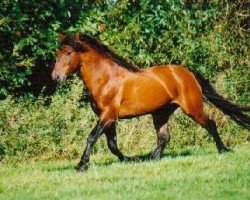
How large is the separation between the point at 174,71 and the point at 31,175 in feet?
10.9

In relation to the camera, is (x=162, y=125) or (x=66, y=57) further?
(x=162, y=125)

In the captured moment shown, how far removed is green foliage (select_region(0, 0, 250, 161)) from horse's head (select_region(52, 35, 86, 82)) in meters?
3.33

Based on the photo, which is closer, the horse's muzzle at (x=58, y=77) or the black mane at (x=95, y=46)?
the horse's muzzle at (x=58, y=77)

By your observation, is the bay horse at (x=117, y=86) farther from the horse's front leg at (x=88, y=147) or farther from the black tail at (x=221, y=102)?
the black tail at (x=221, y=102)

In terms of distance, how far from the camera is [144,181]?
695 cm

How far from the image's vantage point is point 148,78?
9352mm

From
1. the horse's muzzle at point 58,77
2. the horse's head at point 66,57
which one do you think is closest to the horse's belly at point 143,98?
the horse's head at point 66,57

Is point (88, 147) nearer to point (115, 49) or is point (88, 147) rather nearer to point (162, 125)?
point (162, 125)

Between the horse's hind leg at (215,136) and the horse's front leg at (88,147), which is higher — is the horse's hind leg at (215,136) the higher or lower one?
the lower one

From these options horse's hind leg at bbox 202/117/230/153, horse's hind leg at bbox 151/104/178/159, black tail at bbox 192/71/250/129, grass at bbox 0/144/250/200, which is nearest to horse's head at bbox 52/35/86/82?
grass at bbox 0/144/250/200

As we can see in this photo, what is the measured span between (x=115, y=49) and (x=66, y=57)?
20.8 ft

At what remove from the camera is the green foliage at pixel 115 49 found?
39.1 ft

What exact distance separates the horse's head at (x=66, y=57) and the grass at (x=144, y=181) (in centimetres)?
168

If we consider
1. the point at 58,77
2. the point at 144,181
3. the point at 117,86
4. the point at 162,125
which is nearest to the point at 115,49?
the point at 162,125
